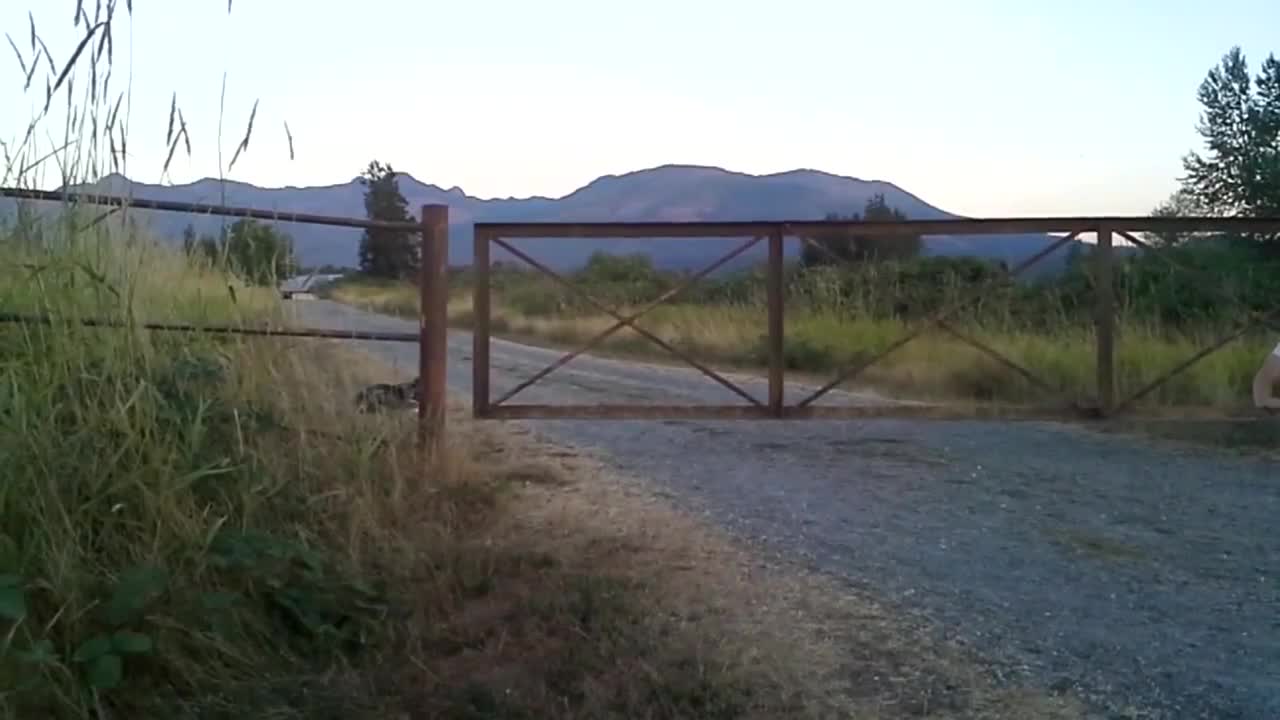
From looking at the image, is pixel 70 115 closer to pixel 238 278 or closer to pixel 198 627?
pixel 238 278

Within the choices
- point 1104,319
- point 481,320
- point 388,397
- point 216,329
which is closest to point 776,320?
point 481,320

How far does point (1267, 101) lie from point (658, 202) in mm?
39852

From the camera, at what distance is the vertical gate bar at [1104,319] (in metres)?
8.40

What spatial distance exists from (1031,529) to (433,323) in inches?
125

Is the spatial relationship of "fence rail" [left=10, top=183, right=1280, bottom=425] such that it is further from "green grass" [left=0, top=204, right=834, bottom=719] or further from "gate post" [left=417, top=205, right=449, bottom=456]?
"green grass" [left=0, top=204, right=834, bottom=719]

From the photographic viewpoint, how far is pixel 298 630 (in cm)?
430

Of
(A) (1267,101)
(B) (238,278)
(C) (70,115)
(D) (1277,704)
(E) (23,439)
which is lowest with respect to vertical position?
(D) (1277,704)

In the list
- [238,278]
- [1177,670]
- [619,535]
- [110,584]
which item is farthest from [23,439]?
[1177,670]

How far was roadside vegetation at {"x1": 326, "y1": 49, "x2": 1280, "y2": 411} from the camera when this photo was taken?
A: 40.5 feet

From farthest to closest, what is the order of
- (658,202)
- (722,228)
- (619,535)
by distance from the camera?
1. (658,202)
2. (722,228)
3. (619,535)

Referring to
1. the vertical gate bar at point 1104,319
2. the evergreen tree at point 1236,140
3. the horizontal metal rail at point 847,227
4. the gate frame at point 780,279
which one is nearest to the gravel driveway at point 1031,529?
the gate frame at point 780,279

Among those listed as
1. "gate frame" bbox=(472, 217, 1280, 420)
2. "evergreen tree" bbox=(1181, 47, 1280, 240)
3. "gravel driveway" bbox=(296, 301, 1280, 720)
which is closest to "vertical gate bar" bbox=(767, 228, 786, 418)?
"gate frame" bbox=(472, 217, 1280, 420)

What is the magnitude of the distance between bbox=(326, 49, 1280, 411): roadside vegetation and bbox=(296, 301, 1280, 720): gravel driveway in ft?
3.44

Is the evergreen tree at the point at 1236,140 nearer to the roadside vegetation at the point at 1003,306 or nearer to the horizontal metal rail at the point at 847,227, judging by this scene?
the roadside vegetation at the point at 1003,306
